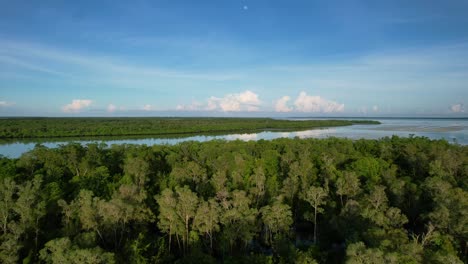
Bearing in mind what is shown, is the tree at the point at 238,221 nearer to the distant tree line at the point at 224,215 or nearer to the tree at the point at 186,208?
the distant tree line at the point at 224,215

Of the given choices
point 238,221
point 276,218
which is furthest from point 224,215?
point 276,218

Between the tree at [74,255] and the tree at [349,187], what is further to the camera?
the tree at [349,187]

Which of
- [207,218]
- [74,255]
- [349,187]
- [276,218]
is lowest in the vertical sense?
[276,218]

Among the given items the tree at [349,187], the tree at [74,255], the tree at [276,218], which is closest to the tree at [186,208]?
the tree at [276,218]

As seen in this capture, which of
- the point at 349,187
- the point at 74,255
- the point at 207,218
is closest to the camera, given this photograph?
the point at 74,255

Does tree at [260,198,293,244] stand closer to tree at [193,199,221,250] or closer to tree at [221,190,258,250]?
tree at [221,190,258,250]

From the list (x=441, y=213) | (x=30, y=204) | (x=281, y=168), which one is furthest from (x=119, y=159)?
(x=441, y=213)

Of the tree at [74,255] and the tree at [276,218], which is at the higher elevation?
the tree at [74,255]

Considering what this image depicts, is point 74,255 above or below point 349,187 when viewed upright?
above

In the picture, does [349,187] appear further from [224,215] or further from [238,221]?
[224,215]

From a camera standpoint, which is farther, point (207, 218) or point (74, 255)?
point (207, 218)
